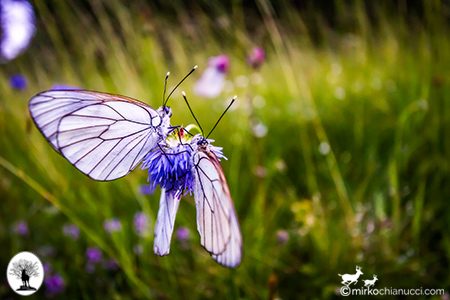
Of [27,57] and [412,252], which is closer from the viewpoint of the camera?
[412,252]

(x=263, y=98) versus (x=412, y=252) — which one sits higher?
(x=263, y=98)

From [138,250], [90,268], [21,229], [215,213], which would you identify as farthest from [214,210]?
[21,229]

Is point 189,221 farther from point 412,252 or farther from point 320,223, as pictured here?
point 412,252

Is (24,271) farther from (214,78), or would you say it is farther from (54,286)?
(214,78)

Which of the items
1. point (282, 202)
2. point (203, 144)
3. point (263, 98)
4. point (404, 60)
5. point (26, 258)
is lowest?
point (26, 258)

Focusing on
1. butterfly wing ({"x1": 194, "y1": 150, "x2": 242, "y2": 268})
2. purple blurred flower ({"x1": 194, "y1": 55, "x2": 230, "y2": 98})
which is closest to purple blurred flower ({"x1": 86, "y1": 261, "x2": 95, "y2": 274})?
butterfly wing ({"x1": 194, "y1": 150, "x2": 242, "y2": 268})

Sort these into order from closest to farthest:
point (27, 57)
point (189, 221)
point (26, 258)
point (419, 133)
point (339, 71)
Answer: point (26, 258), point (189, 221), point (419, 133), point (27, 57), point (339, 71)

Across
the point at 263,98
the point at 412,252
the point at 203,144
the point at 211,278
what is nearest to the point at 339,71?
the point at 263,98

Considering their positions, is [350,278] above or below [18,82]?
below
